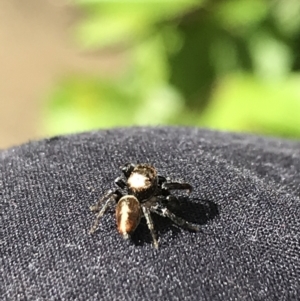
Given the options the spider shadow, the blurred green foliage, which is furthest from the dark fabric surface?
the blurred green foliage

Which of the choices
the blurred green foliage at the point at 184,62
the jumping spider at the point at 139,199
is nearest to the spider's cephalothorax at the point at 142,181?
the jumping spider at the point at 139,199

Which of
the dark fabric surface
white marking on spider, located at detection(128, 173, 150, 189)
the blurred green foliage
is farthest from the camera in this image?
the blurred green foliage

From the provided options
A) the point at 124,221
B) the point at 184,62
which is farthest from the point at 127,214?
the point at 184,62

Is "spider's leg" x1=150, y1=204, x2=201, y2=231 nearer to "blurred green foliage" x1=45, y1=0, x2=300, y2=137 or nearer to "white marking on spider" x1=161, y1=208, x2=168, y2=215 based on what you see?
"white marking on spider" x1=161, y1=208, x2=168, y2=215

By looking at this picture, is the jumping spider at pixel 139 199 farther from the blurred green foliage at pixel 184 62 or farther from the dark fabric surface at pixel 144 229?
the blurred green foliage at pixel 184 62

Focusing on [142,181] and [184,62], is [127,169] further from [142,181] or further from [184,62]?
[184,62]

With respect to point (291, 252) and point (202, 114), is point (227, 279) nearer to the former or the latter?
point (291, 252)

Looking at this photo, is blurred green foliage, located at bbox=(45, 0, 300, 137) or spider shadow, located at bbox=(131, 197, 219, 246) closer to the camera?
spider shadow, located at bbox=(131, 197, 219, 246)
